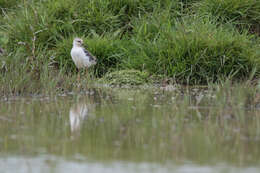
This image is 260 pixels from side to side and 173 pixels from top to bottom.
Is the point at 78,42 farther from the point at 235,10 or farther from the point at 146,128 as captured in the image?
the point at 146,128

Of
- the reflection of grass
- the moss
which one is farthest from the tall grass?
the reflection of grass

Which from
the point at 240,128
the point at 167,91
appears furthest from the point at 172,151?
the point at 167,91

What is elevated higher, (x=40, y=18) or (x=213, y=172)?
(x=40, y=18)

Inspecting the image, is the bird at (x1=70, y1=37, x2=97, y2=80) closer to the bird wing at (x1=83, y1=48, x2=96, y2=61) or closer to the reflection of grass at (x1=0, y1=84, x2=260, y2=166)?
the bird wing at (x1=83, y1=48, x2=96, y2=61)

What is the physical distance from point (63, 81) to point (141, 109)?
7.47 ft

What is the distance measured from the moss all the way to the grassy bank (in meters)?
0.21

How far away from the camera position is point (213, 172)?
394 cm

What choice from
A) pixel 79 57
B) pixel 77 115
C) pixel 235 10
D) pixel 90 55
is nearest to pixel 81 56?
pixel 79 57

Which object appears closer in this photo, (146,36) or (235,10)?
(146,36)

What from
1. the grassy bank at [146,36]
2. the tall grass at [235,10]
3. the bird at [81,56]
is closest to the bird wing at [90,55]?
the bird at [81,56]

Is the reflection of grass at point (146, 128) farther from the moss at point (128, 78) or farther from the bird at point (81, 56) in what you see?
the bird at point (81, 56)

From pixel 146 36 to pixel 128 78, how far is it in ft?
3.96

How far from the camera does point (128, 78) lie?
10031mm

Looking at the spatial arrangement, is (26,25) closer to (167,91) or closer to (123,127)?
(167,91)
